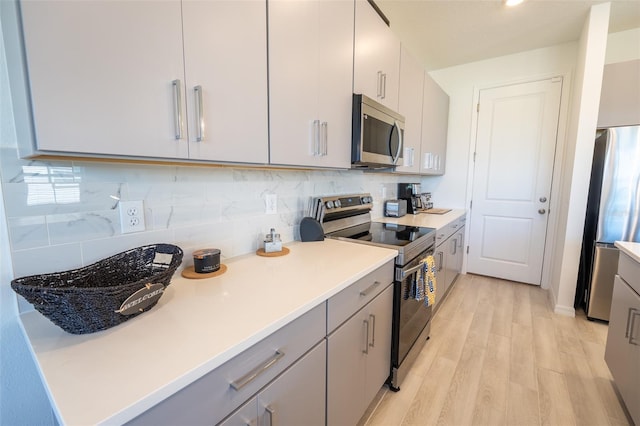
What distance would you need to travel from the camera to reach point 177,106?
31.1 inches

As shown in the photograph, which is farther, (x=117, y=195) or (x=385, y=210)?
(x=385, y=210)

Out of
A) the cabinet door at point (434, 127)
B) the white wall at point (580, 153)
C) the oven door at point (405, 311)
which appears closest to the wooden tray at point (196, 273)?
the oven door at point (405, 311)

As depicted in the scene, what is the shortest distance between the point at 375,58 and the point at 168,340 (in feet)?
6.08

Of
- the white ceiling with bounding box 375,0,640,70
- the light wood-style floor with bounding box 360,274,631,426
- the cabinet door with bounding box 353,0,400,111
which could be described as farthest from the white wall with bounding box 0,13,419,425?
the white ceiling with bounding box 375,0,640,70

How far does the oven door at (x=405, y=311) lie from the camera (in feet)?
4.93

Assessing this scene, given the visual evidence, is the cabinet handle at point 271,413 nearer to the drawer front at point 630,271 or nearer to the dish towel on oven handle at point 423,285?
the dish towel on oven handle at point 423,285

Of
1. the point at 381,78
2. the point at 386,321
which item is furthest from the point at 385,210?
the point at 386,321

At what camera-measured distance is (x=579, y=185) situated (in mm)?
2334

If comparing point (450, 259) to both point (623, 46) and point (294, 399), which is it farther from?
point (623, 46)

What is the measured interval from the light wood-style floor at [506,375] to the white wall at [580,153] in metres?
0.37

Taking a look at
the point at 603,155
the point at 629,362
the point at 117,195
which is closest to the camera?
the point at 117,195

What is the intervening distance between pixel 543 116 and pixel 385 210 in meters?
2.06

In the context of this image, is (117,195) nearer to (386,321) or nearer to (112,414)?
(112,414)

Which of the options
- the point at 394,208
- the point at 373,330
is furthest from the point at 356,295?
the point at 394,208
